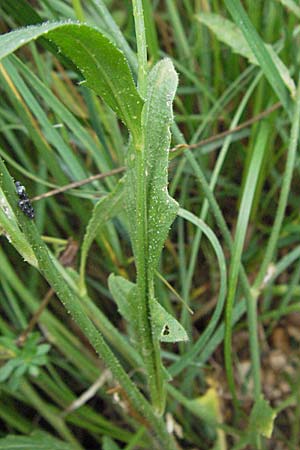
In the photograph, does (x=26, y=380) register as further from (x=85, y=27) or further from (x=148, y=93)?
(x=85, y=27)

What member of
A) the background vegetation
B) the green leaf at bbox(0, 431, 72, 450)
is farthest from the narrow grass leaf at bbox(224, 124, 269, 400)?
the green leaf at bbox(0, 431, 72, 450)

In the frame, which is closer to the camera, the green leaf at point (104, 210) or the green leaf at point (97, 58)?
the green leaf at point (97, 58)

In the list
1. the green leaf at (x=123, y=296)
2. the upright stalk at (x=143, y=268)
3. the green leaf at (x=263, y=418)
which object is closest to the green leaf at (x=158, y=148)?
the upright stalk at (x=143, y=268)

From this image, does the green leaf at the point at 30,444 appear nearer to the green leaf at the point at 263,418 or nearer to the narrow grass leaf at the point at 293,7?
the green leaf at the point at 263,418

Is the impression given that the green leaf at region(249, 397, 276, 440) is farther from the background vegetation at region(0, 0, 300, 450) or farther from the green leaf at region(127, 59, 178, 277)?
the green leaf at region(127, 59, 178, 277)

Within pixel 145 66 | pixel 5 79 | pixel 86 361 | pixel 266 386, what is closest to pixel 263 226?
pixel 266 386
